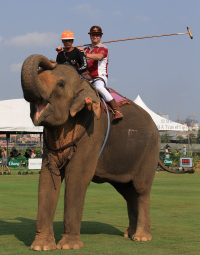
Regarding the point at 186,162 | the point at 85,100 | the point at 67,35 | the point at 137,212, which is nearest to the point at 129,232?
the point at 137,212

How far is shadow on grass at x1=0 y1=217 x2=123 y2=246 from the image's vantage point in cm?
859

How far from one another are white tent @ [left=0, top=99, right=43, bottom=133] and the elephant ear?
2031 cm

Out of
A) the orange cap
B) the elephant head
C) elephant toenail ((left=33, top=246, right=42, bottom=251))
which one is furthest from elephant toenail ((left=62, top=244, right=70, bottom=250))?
the orange cap

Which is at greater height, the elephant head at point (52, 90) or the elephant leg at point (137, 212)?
the elephant head at point (52, 90)

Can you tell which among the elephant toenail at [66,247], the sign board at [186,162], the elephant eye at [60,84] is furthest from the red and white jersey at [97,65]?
the sign board at [186,162]

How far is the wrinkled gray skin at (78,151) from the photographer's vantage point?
6957mm

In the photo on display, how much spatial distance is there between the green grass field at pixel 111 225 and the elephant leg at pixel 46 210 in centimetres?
19

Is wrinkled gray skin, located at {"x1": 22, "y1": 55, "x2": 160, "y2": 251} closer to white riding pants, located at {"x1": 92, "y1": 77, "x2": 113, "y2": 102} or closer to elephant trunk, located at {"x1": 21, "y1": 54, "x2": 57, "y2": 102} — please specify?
elephant trunk, located at {"x1": 21, "y1": 54, "x2": 57, "y2": 102}

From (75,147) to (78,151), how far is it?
0.08 metres

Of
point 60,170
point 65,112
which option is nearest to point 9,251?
point 60,170

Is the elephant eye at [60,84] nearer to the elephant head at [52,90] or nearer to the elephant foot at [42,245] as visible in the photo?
the elephant head at [52,90]

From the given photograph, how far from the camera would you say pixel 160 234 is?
29.2 feet

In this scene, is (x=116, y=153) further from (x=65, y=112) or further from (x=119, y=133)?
(x=65, y=112)

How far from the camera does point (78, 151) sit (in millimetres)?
7590
